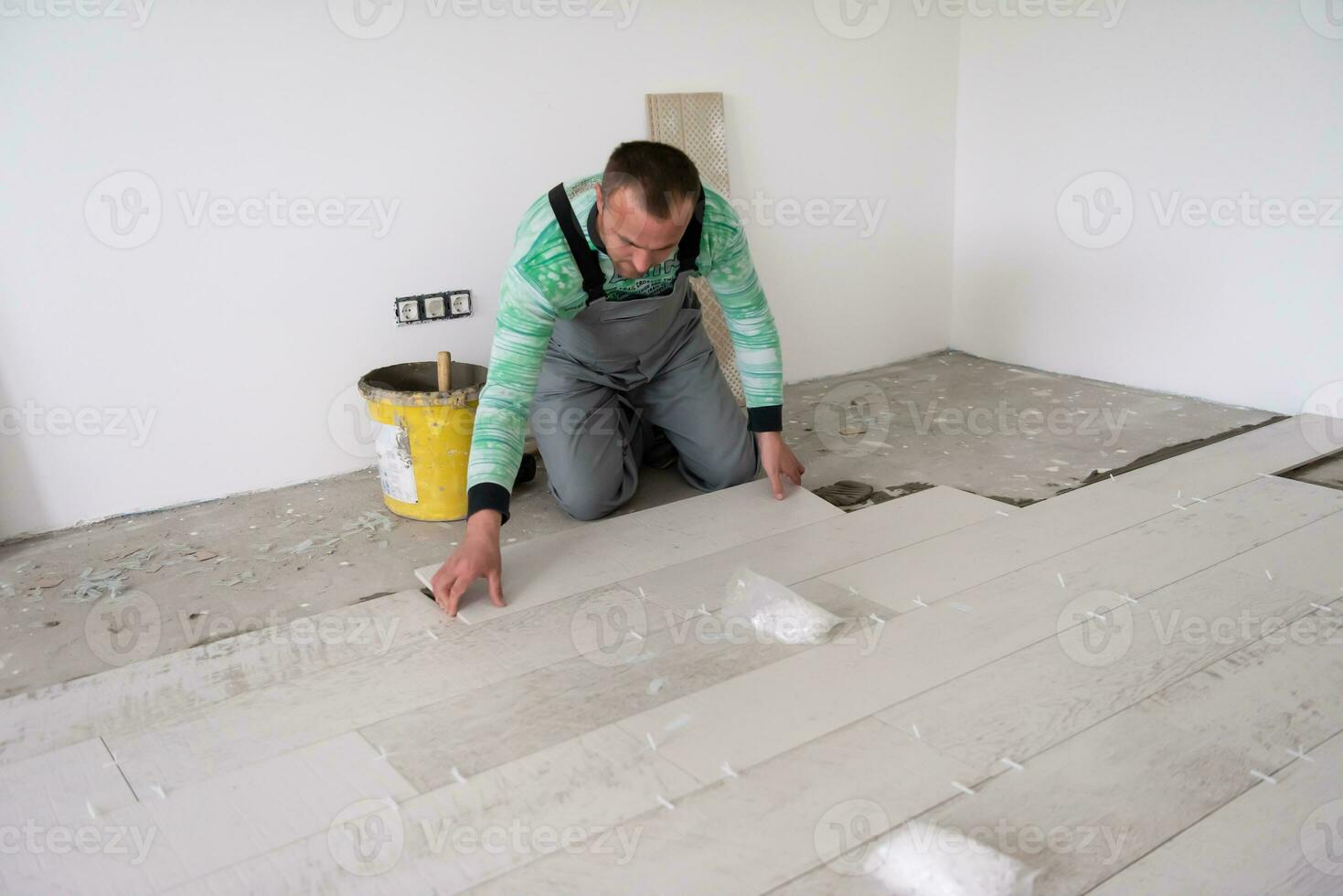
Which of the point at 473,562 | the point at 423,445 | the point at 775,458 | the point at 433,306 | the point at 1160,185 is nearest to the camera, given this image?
the point at 473,562

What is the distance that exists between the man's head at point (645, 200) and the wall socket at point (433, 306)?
1.33 meters

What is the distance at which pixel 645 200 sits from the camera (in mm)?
1817

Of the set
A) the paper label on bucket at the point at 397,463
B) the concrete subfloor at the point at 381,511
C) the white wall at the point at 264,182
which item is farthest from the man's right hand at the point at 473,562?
the white wall at the point at 264,182

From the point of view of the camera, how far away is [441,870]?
1331 mm

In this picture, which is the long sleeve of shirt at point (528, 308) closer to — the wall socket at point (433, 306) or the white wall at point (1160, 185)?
the wall socket at point (433, 306)

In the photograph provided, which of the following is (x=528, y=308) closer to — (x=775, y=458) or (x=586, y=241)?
(x=586, y=241)

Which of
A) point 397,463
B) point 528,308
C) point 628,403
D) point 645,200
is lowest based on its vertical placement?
point 397,463

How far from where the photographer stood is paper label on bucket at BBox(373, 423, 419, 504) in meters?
2.72

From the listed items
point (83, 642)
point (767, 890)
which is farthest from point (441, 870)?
point (83, 642)

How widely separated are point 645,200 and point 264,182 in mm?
1535

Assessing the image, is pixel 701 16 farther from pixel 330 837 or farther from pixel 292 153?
pixel 330 837

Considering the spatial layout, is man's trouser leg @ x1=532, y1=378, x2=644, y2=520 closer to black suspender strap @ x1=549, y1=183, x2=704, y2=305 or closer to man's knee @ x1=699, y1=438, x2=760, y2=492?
man's knee @ x1=699, y1=438, x2=760, y2=492

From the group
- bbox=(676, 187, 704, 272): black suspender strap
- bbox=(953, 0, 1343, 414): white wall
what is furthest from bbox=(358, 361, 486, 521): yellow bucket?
Result: bbox=(953, 0, 1343, 414): white wall

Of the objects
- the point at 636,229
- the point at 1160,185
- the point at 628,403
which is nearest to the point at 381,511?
the point at 628,403
